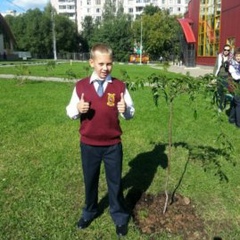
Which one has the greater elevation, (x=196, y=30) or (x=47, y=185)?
(x=196, y=30)

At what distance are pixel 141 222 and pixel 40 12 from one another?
84.1 meters

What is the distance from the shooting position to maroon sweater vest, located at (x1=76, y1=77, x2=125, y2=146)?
3.46m

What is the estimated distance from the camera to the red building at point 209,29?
92.4 feet

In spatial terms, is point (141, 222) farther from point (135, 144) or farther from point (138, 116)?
point (138, 116)

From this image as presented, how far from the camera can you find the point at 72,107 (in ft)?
11.5

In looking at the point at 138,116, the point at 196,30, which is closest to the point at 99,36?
the point at 196,30

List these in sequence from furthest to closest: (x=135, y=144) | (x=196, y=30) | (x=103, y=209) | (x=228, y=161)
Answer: (x=196, y=30) → (x=135, y=144) → (x=228, y=161) → (x=103, y=209)

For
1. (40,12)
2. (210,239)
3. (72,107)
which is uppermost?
(40,12)

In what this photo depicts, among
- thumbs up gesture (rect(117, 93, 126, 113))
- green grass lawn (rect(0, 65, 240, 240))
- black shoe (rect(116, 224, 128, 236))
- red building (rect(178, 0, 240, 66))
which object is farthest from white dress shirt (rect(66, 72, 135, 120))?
red building (rect(178, 0, 240, 66))

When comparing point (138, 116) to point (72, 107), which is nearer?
point (72, 107)

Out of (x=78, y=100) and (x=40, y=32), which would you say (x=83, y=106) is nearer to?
(x=78, y=100)

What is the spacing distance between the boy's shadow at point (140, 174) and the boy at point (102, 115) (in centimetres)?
68

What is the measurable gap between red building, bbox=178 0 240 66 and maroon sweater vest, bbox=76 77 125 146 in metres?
23.2

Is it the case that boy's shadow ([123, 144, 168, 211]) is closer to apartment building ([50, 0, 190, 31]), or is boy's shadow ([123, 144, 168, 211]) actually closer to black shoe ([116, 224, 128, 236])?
black shoe ([116, 224, 128, 236])
